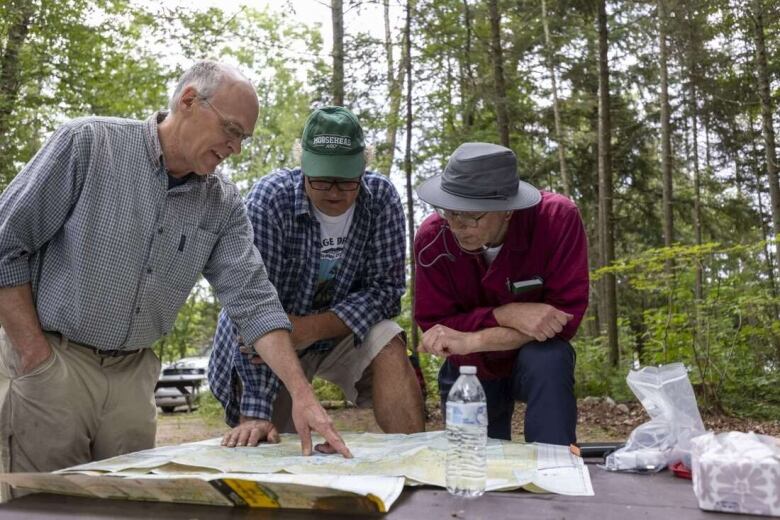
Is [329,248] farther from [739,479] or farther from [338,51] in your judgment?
[338,51]

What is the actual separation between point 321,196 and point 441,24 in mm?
5957

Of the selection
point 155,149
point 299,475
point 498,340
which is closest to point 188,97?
point 155,149

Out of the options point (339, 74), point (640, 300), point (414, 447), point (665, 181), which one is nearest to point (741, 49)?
point (665, 181)

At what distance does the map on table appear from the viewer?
5.52 feet

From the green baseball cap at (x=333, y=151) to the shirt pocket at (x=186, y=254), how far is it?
1.91ft

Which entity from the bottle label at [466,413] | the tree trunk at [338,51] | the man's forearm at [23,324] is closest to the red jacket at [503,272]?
the bottle label at [466,413]

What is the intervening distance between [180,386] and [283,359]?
14.3 meters

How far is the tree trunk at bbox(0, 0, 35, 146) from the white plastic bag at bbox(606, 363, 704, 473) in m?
9.00

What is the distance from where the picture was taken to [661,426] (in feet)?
7.24

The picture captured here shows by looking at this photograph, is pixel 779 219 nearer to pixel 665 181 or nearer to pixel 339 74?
pixel 665 181

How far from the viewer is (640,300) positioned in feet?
45.3

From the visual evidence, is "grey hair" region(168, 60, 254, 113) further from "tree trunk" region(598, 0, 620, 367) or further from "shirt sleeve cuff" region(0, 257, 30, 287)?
"tree trunk" region(598, 0, 620, 367)

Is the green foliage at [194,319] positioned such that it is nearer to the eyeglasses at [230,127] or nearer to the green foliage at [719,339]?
the green foliage at [719,339]

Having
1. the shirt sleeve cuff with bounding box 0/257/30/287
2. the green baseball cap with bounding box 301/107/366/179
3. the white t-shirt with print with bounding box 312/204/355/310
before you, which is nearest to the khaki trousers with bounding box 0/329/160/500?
the shirt sleeve cuff with bounding box 0/257/30/287
